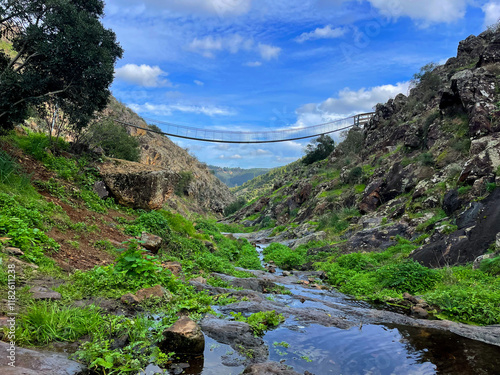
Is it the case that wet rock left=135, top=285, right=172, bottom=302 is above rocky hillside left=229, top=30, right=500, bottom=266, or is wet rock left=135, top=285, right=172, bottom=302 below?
below

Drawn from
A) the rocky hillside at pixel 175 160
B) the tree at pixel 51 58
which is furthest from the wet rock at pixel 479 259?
the rocky hillside at pixel 175 160

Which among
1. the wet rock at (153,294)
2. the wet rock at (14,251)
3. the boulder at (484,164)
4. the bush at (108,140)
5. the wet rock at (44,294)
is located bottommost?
the wet rock at (153,294)

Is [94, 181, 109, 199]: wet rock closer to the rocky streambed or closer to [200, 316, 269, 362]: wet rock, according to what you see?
the rocky streambed

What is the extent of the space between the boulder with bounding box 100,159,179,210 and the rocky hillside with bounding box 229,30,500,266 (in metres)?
11.8

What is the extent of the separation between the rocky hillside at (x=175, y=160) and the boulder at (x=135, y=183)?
2099 inches

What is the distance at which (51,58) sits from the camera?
13.9 meters

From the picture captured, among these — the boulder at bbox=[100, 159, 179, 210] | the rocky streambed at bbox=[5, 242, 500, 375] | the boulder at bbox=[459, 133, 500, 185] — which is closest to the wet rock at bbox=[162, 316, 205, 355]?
the rocky streambed at bbox=[5, 242, 500, 375]

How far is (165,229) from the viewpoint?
48.5ft

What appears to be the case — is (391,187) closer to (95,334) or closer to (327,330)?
(327,330)

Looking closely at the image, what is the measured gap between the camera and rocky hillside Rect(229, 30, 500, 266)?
13.8 m

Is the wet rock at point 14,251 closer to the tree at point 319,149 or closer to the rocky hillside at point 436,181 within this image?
the rocky hillside at point 436,181

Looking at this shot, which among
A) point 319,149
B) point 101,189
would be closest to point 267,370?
point 101,189

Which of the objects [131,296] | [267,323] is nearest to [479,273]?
[267,323]

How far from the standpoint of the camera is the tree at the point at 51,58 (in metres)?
13.3
